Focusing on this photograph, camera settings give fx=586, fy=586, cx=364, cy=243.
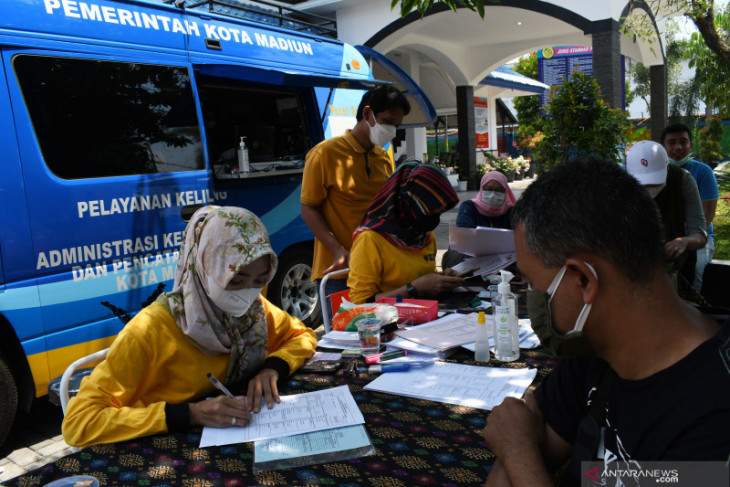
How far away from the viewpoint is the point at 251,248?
2.02 metres

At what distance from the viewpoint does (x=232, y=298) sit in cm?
204

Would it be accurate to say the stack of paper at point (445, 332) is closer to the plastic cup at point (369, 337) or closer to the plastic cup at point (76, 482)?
the plastic cup at point (369, 337)

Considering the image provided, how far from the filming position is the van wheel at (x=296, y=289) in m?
5.12

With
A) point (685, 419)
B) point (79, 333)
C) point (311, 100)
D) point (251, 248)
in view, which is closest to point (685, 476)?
point (685, 419)

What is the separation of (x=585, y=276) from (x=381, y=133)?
2.68m

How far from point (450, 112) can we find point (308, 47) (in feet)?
49.5

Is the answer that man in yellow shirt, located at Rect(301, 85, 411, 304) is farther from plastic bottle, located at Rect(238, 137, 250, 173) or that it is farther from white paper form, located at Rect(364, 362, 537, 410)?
white paper form, located at Rect(364, 362, 537, 410)

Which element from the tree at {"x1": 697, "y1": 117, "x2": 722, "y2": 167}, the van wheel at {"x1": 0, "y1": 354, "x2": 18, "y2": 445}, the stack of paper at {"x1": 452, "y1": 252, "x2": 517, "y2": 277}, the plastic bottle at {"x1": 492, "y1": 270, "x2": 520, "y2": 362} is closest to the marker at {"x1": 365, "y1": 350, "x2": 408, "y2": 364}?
the plastic bottle at {"x1": 492, "y1": 270, "x2": 520, "y2": 362}

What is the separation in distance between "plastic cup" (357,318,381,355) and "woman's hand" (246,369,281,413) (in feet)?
1.41

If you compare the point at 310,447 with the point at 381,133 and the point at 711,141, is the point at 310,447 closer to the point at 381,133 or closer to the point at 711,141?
the point at 381,133

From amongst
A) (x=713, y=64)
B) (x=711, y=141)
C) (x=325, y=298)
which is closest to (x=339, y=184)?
(x=325, y=298)

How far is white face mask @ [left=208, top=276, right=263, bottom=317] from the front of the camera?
6.56 ft

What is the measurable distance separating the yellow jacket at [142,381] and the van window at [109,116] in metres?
1.97

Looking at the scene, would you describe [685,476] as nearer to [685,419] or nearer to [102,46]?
[685,419]
